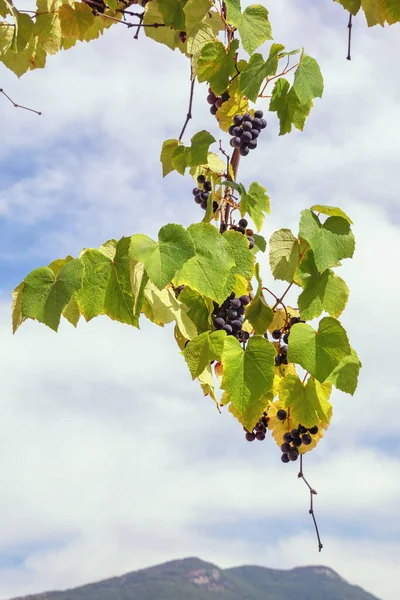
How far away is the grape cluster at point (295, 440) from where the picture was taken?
284cm

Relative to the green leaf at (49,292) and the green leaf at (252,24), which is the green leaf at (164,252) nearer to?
the green leaf at (49,292)

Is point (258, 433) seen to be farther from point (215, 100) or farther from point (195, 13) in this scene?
point (195, 13)

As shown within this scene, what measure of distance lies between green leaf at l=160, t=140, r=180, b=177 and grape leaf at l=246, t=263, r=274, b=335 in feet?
2.71

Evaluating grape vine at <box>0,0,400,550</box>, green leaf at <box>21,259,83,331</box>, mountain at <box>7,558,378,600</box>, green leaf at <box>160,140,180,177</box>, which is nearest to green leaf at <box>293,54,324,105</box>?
grape vine at <box>0,0,400,550</box>

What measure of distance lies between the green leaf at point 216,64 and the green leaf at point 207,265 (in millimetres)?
997

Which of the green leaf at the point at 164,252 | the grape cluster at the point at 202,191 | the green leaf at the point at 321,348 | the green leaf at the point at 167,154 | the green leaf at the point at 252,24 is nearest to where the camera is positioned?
the green leaf at the point at 164,252

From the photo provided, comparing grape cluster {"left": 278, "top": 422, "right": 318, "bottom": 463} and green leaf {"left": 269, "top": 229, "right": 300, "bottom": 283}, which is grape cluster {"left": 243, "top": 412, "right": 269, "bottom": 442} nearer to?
→ grape cluster {"left": 278, "top": 422, "right": 318, "bottom": 463}

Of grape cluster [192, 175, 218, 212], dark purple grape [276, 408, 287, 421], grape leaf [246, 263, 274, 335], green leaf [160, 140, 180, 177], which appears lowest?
dark purple grape [276, 408, 287, 421]

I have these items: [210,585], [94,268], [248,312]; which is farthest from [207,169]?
[210,585]

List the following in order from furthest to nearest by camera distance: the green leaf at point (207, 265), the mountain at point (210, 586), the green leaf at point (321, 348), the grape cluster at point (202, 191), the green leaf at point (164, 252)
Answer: the mountain at point (210, 586)
the grape cluster at point (202, 191)
the green leaf at point (321, 348)
the green leaf at point (207, 265)
the green leaf at point (164, 252)

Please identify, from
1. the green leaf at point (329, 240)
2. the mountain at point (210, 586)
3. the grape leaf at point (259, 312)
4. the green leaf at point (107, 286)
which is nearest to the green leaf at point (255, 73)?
the green leaf at point (329, 240)

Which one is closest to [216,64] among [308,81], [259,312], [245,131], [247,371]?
[245,131]

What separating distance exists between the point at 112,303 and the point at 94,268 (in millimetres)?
124

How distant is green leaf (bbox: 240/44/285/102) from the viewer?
272 cm
